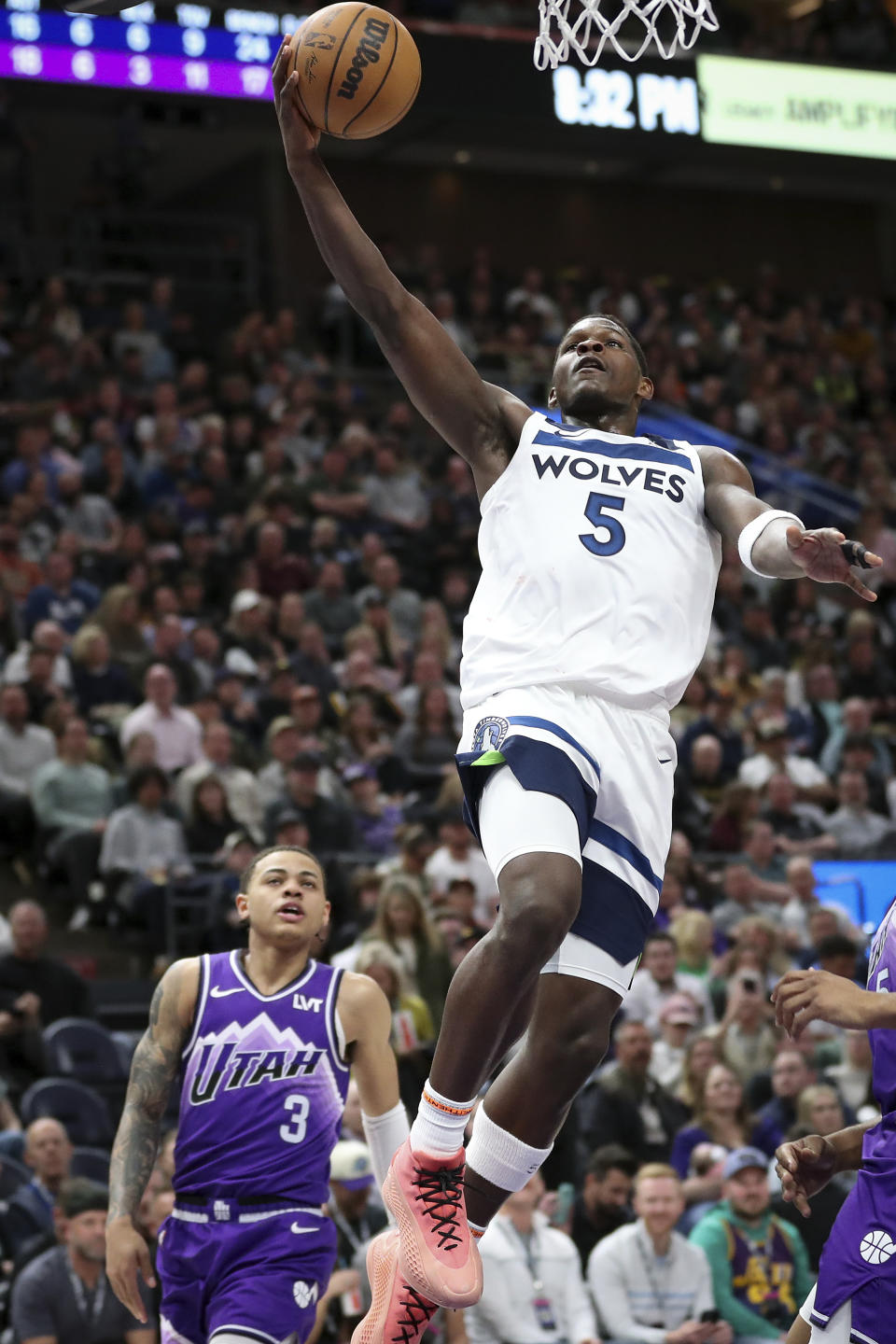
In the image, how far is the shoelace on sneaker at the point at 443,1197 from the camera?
425cm

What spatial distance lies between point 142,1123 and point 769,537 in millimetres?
2693

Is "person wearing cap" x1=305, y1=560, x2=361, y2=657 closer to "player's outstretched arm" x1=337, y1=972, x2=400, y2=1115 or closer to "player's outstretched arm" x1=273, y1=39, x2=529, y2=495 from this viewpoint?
"player's outstretched arm" x1=337, y1=972, x2=400, y2=1115

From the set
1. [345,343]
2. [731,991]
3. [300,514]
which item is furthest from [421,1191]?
[345,343]

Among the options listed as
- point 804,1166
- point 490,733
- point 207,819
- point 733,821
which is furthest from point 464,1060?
point 733,821

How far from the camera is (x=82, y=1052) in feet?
33.1

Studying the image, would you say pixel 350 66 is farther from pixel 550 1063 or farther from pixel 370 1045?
pixel 370 1045

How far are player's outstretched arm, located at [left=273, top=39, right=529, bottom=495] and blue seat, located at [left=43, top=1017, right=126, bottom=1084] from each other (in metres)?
5.98

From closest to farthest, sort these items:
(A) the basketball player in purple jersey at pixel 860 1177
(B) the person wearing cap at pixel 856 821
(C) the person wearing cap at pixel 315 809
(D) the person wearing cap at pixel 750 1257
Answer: (A) the basketball player in purple jersey at pixel 860 1177, (D) the person wearing cap at pixel 750 1257, (C) the person wearing cap at pixel 315 809, (B) the person wearing cap at pixel 856 821

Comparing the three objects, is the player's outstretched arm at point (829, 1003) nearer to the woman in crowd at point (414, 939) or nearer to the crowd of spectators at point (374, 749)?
the crowd of spectators at point (374, 749)

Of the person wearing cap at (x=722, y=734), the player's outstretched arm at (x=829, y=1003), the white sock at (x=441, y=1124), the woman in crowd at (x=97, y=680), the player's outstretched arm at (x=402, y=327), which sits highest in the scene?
the player's outstretched arm at (x=402, y=327)

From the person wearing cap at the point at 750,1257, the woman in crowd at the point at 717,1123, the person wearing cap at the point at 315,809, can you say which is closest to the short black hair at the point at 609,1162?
the person wearing cap at the point at 750,1257

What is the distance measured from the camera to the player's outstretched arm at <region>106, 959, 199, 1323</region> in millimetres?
5301

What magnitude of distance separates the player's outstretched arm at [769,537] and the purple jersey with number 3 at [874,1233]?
39.6 inches

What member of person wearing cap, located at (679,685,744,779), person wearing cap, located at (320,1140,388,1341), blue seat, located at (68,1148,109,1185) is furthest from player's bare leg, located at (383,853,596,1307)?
person wearing cap, located at (679,685,744,779)
